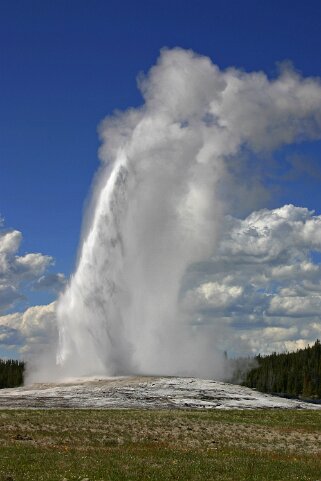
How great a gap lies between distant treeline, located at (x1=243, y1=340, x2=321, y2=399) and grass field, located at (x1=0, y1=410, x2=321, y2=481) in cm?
9259

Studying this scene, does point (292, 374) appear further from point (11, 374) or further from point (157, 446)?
point (157, 446)

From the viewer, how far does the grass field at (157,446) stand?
2600 cm

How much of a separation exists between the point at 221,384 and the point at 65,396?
2047cm

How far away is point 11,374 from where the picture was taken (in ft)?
464

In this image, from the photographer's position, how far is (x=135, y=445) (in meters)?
36.1

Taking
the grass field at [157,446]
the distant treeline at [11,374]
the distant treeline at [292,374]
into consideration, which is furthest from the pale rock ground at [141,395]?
the distant treeline at [292,374]

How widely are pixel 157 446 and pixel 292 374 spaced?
12337 cm

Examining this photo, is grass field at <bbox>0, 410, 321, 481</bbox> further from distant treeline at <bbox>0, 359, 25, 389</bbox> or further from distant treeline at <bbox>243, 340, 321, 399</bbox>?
distant treeline at <bbox>243, 340, 321, 399</bbox>

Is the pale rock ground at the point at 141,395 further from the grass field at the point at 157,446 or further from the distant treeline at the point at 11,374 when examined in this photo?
the distant treeline at the point at 11,374

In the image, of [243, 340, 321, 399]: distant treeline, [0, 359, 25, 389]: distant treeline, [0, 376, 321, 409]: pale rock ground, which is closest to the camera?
[0, 376, 321, 409]: pale rock ground

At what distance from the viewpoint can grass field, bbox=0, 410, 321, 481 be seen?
85.3 feet

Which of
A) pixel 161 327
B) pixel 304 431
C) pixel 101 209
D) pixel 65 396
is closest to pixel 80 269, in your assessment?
pixel 101 209

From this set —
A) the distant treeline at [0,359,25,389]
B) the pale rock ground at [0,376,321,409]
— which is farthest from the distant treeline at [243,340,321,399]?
the pale rock ground at [0,376,321,409]

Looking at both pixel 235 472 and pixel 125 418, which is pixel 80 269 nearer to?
pixel 125 418
